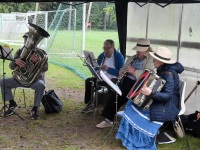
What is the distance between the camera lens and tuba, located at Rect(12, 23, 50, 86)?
5.11 m

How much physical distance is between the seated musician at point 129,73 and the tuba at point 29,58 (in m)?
1.26

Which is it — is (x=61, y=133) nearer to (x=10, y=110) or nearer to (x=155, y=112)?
(x=10, y=110)

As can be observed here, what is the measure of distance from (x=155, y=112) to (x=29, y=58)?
89.0 inches

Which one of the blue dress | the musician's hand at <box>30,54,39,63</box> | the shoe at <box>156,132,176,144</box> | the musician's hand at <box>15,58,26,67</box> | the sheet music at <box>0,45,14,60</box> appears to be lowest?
the shoe at <box>156,132,176,144</box>

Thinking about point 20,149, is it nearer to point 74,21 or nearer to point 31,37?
point 31,37

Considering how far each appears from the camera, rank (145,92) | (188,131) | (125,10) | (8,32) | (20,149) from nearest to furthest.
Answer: (145,92), (20,149), (188,131), (125,10), (8,32)

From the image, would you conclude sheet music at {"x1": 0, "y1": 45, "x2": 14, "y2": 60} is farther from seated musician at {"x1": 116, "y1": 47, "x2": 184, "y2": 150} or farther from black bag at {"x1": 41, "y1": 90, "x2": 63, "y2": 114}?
seated musician at {"x1": 116, "y1": 47, "x2": 184, "y2": 150}

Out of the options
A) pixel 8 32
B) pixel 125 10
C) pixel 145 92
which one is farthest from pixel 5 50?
pixel 8 32

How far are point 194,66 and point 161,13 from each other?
1.37 meters

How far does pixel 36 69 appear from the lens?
5.30m

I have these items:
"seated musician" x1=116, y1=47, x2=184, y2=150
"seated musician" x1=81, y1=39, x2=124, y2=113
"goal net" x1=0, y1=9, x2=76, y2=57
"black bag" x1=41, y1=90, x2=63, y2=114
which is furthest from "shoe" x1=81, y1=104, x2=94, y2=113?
"goal net" x1=0, y1=9, x2=76, y2=57

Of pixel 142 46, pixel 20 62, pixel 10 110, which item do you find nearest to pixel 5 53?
pixel 20 62

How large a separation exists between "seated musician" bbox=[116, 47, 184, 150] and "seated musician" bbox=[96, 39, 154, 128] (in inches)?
30.1

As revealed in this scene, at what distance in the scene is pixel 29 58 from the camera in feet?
17.2
